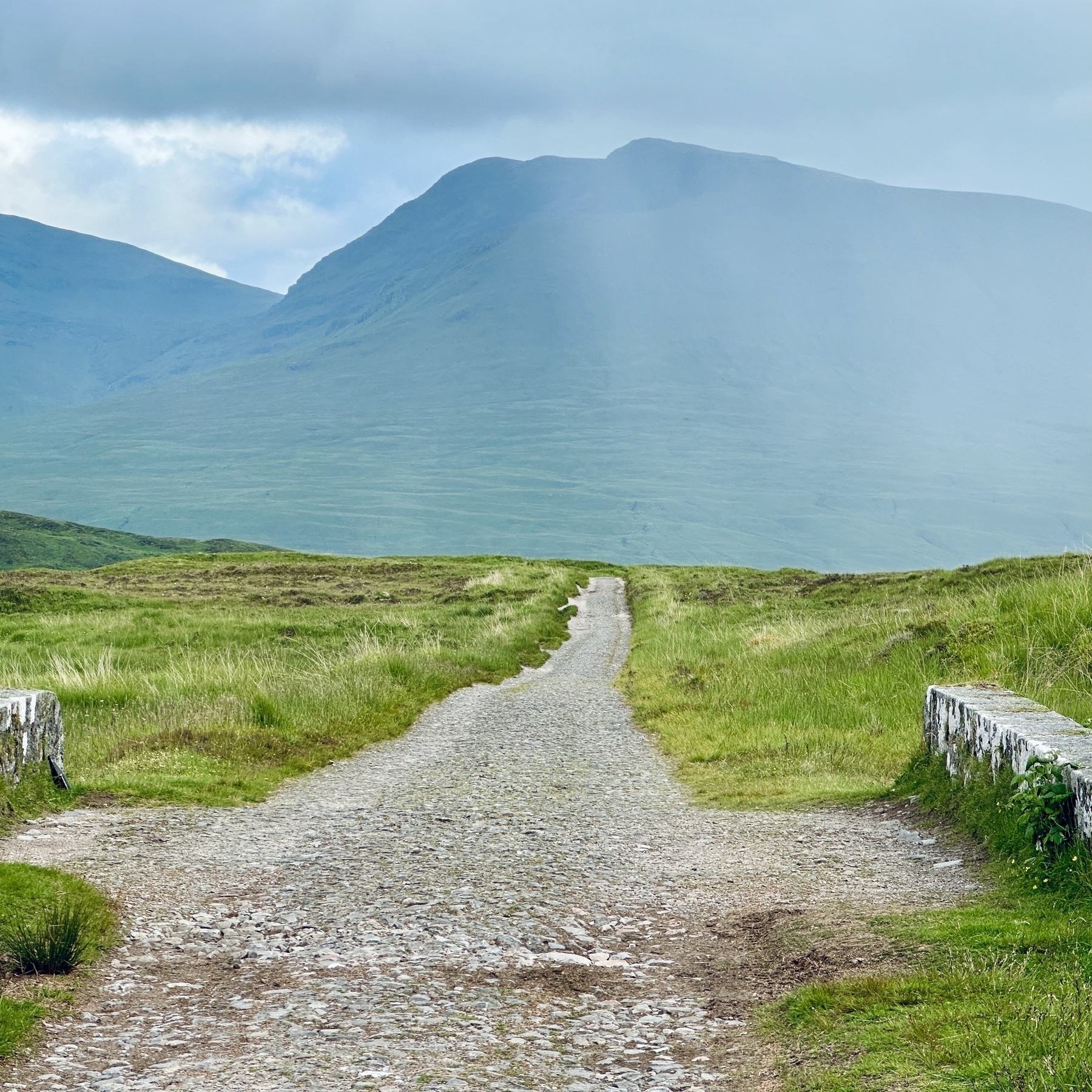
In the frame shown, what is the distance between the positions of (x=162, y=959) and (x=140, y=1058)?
1616 mm

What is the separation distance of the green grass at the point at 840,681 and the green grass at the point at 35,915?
25.1 feet

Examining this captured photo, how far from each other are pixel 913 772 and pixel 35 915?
920 cm

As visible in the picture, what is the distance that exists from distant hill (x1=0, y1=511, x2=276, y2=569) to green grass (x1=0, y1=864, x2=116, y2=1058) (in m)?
107

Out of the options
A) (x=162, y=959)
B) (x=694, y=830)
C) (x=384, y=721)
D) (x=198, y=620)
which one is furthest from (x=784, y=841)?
(x=198, y=620)

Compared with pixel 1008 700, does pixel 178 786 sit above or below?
below

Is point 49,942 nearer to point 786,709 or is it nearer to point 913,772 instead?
point 913,772

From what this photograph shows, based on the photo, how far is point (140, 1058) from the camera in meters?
5.79

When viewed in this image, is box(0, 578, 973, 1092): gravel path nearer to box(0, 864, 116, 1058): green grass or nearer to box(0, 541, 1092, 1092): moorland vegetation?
box(0, 864, 116, 1058): green grass

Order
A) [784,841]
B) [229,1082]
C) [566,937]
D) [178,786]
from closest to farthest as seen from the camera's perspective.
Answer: [229,1082] → [566,937] → [784,841] → [178,786]

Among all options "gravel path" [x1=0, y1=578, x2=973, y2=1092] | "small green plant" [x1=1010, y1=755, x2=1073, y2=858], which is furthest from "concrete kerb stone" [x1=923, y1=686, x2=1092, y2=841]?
"gravel path" [x1=0, y1=578, x2=973, y2=1092]

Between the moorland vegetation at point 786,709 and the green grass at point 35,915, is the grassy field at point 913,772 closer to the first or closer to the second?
the moorland vegetation at point 786,709

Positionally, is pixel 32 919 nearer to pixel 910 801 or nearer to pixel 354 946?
pixel 354 946

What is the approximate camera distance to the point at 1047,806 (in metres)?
8.20

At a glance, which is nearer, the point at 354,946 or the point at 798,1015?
the point at 798,1015
